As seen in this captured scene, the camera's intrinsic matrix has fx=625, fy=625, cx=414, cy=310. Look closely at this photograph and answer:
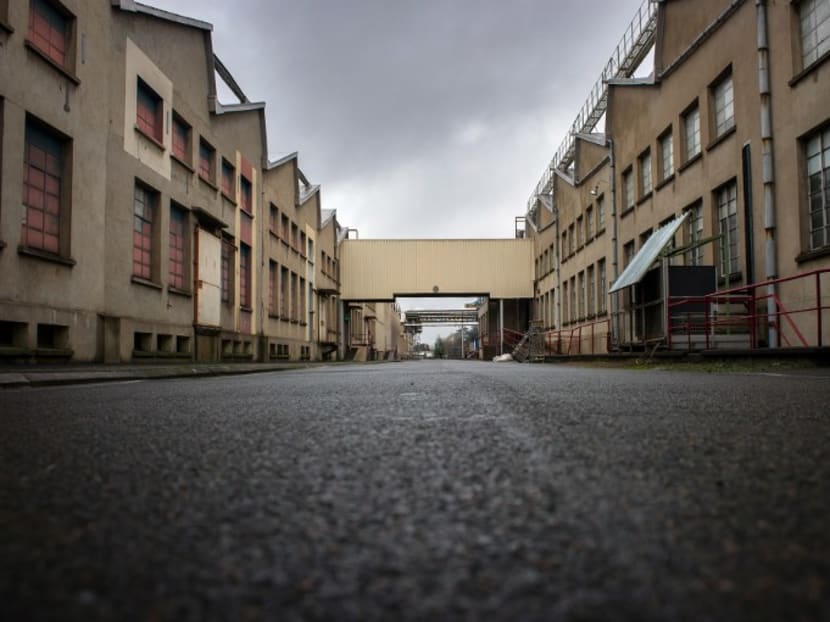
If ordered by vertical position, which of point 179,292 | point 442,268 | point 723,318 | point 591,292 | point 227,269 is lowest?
point 723,318

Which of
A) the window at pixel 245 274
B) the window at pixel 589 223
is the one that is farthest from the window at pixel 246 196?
the window at pixel 589 223

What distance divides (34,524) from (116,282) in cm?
1243

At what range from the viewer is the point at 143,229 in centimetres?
1430

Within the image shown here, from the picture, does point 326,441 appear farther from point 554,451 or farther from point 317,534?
point 317,534

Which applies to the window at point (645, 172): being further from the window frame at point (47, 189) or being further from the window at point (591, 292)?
the window frame at point (47, 189)

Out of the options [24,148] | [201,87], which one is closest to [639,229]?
[201,87]

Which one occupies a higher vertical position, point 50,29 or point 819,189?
point 50,29

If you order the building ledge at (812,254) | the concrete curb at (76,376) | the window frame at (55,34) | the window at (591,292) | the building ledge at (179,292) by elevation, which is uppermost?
the window frame at (55,34)

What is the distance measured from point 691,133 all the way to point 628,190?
522cm

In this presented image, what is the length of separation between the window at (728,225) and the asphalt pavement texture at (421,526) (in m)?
14.0

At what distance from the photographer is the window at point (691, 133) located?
55.7ft

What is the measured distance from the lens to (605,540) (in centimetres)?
87

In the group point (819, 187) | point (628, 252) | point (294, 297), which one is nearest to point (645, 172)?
point (628, 252)

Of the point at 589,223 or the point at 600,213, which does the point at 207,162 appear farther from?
the point at 589,223
